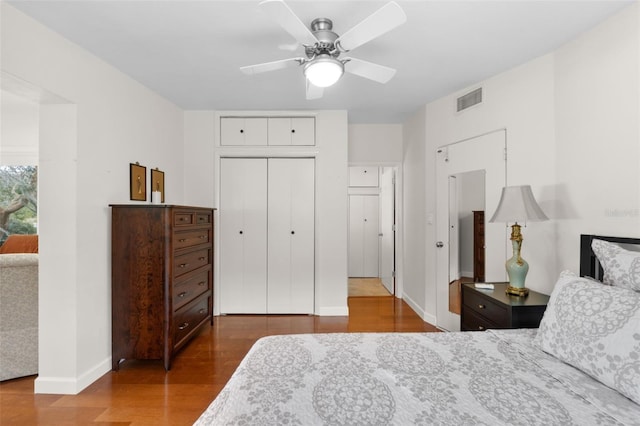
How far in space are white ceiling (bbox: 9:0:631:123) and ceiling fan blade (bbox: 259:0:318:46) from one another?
11.8 inches

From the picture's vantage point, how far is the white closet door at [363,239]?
5.56 metres

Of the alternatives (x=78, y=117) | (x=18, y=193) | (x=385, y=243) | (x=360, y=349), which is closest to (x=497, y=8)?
(x=360, y=349)

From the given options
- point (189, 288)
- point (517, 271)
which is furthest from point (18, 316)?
point (517, 271)

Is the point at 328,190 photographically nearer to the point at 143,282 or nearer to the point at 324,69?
the point at 324,69

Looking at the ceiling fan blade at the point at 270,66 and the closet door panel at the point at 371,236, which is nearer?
the ceiling fan blade at the point at 270,66

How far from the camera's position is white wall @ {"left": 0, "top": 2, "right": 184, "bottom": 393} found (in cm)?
203

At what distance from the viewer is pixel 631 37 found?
177 cm

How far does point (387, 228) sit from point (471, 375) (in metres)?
3.63

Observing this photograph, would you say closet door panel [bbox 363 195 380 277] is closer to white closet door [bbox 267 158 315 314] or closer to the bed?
white closet door [bbox 267 158 315 314]

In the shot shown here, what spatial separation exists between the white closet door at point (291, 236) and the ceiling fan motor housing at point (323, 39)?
6.04 feet

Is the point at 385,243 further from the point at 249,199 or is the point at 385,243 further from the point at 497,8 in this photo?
the point at 497,8

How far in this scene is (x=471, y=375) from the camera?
1139 millimetres

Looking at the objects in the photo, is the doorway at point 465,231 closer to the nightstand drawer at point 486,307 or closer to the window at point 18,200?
the nightstand drawer at point 486,307

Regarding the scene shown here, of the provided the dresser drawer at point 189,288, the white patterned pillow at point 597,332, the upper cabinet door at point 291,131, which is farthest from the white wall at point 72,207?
the white patterned pillow at point 597,332
